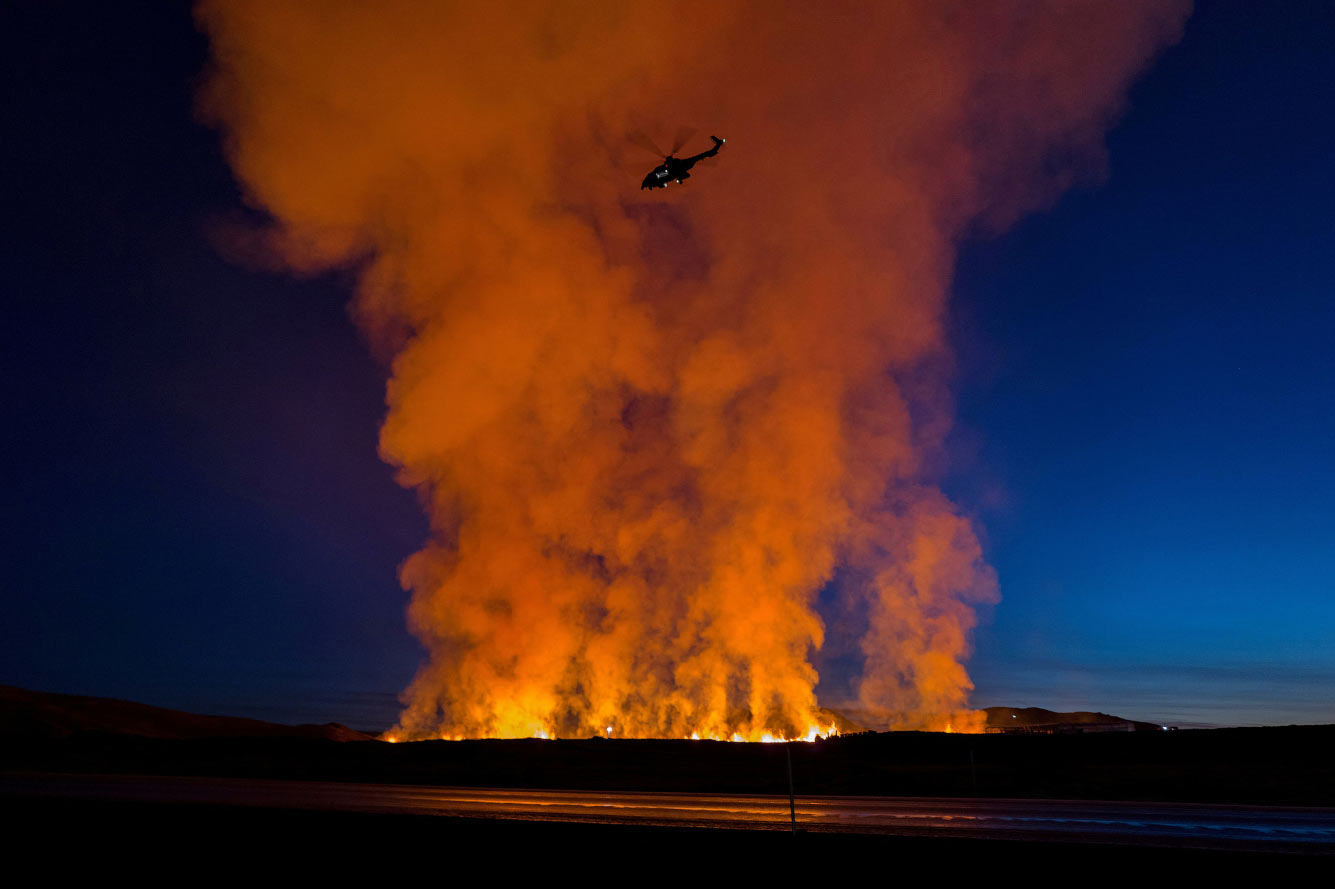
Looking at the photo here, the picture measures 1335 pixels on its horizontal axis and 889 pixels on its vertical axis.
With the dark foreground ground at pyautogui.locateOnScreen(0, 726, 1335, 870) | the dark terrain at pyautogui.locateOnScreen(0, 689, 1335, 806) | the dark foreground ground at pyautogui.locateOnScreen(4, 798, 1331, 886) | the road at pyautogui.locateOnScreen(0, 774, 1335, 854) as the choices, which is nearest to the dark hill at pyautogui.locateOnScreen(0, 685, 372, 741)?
the dark terrain at pyautogui.locateOnScreen(0, 689, 1335, 806)

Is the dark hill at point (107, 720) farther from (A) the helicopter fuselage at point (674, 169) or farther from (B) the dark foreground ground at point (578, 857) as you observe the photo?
(B) the dark foreground ground at point (578, 857)

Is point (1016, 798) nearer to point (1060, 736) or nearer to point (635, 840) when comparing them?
point (635, 840)

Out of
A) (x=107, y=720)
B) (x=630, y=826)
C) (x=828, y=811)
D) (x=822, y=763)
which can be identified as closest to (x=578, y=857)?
(x=630, y=826)

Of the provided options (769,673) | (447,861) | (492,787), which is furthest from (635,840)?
(769,673)

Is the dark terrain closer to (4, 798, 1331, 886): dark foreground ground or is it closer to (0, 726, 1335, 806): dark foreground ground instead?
(0, 726, 1335, 806): dark foreground ground

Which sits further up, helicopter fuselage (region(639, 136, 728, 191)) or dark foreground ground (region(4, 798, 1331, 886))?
helicopter fuselage (region(639, 136, 728, 191))

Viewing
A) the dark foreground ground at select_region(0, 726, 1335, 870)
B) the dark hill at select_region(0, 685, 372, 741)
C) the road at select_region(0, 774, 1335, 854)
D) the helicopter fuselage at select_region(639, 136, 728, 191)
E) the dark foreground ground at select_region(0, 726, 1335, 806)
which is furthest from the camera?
the dark hill at select_region(0, 685, 372, 741)

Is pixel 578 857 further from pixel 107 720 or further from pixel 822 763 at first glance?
pixel 107 720
